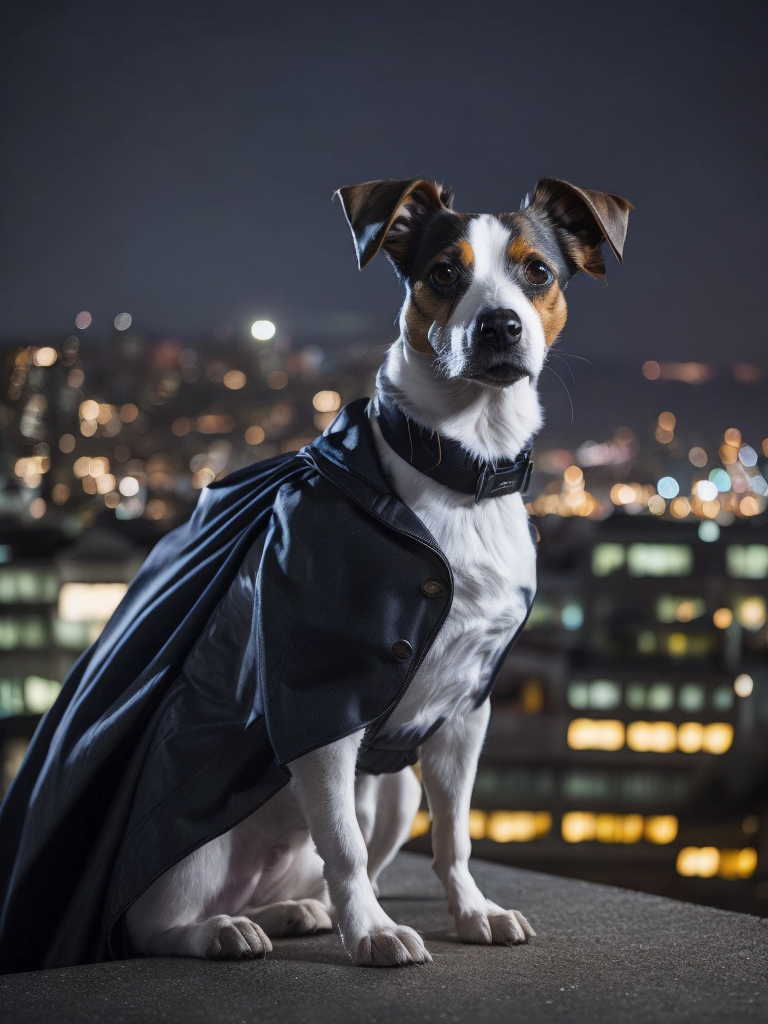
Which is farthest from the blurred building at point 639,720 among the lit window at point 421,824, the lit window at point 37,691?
the lit window at point 37,691

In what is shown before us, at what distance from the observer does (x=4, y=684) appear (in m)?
12.7

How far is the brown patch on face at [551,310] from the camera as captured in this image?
190cm

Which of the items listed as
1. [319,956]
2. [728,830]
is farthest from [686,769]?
[319,956]

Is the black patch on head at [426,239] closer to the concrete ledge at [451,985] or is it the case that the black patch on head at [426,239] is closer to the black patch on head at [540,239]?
the black patch on head at [540,239]

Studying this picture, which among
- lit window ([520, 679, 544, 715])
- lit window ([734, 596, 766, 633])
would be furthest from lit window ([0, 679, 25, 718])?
lit window ([734, 596, 766, 633])

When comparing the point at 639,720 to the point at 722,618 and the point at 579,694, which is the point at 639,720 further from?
the point at 722,618

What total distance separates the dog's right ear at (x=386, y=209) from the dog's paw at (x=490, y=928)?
1253 mm

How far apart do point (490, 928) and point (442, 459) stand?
91 cm

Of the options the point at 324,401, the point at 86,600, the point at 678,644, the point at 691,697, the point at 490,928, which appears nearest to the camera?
the point at 490,928

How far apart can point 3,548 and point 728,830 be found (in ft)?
40.1

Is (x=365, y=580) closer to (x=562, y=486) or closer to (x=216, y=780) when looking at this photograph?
(x=216, y=780)

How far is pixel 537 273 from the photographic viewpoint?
190cm

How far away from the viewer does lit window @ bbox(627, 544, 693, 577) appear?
19.0m

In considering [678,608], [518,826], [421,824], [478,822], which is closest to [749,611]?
[678,608]
